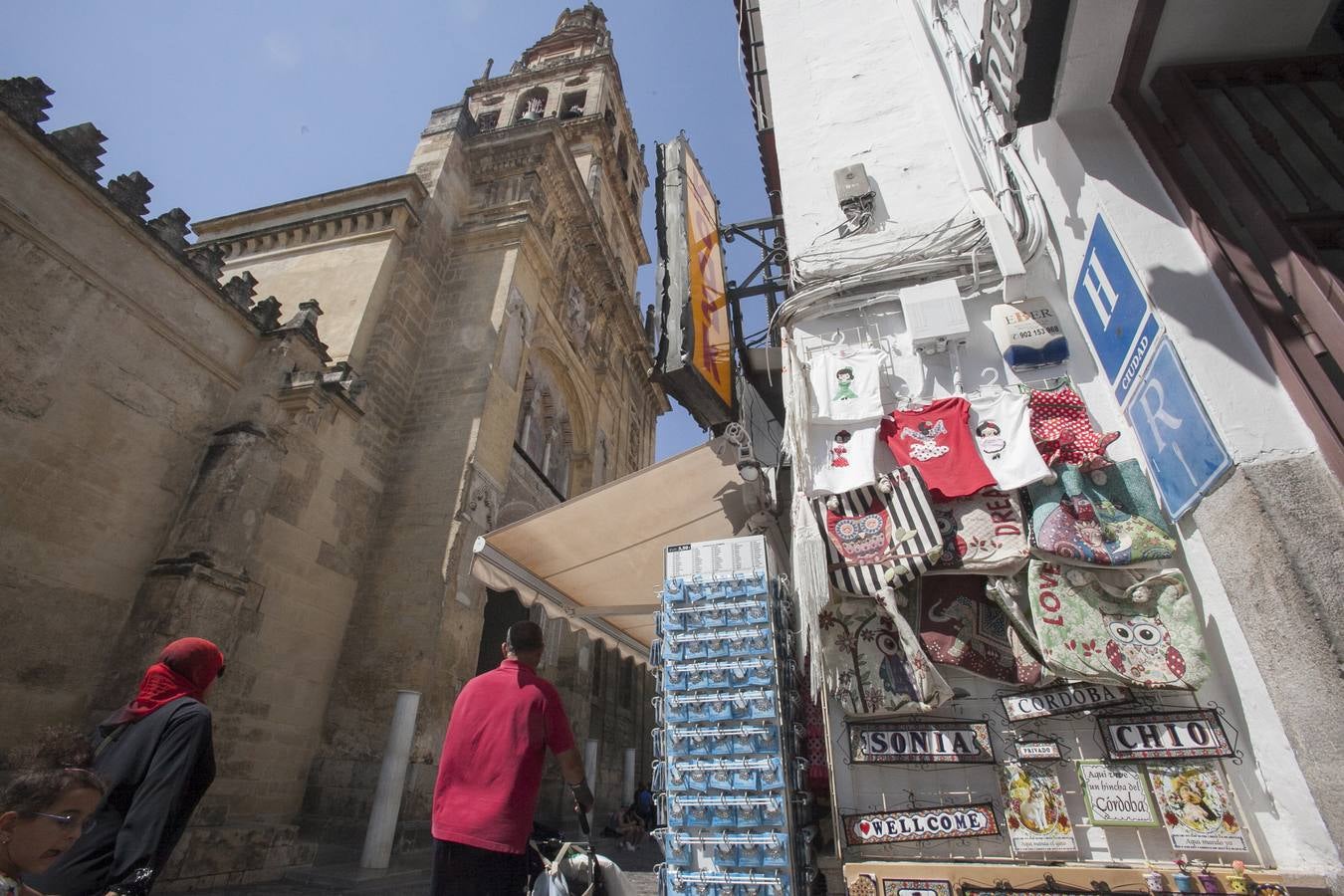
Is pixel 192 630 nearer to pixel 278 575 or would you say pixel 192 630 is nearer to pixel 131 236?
pixel 278 575

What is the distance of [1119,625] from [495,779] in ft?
10.2

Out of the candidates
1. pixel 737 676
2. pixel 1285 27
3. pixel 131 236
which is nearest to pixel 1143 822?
pixel 737 676

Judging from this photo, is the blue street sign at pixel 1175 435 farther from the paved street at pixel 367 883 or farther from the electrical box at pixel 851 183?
the paved street at pixel 367 883

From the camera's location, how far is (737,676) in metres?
3.59

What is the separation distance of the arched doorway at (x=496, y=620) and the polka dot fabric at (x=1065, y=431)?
9.47 m

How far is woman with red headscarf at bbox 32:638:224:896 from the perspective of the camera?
188 cm

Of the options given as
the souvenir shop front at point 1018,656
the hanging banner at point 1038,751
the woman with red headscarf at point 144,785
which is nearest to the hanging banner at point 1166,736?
the souvenir shop front at point 1018,656

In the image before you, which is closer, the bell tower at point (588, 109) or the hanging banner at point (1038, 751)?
the hanging banner at point (1038, 751)

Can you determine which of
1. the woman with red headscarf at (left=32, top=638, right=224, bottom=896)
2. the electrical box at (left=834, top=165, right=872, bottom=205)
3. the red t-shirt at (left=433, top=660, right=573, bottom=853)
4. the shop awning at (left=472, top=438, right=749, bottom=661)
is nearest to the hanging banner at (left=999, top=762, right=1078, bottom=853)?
the red t-shirt at (left=433, top=660, right=573, bottom=853)

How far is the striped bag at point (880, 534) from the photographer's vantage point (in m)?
3.37

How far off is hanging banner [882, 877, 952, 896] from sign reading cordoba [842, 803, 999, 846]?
0.74 ft

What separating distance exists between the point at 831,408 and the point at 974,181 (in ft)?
8.08

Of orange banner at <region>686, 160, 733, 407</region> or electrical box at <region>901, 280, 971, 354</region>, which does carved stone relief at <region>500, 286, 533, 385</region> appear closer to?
orange banner at <region>686, 160, 733, 407</region>

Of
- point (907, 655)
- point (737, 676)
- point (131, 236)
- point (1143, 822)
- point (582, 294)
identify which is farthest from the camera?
point (582, 294)
